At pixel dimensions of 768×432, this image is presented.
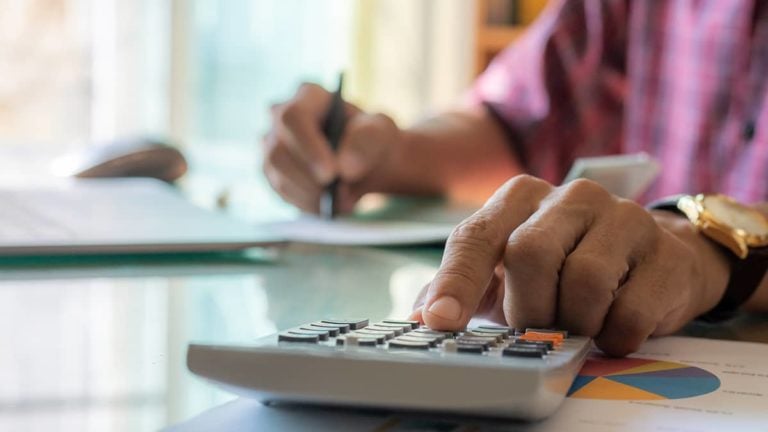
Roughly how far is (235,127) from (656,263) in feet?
7.14

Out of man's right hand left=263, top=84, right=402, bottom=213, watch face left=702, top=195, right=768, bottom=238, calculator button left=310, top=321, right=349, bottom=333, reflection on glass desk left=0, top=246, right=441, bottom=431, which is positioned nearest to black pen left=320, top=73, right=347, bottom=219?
man's right hand left=263, top=84, right=402, bottom=213

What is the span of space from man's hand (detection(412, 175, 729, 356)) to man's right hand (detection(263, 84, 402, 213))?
635mm

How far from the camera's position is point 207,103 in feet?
8.36

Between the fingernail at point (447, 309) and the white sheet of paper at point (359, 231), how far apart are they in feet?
1.55

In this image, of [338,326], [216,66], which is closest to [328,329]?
[338,326]

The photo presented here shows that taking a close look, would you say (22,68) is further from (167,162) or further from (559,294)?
(559,294)

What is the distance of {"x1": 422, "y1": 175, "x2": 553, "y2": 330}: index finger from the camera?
44cm

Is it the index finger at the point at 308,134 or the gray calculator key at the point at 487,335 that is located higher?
the index finger at the point at 308,134

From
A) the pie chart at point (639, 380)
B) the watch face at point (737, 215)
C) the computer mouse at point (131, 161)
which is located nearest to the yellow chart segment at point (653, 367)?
the pie chart at point (639, 380)

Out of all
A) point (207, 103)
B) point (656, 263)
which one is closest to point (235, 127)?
point (207, 103)

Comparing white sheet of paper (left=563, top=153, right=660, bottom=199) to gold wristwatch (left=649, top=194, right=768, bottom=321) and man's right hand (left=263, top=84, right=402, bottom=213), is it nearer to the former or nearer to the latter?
gold wristwatch (left=649, top=194, right=768, bottom=321)

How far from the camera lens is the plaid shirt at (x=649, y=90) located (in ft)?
3.92

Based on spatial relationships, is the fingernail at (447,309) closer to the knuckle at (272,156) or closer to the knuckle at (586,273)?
the knuckle at (586,273)

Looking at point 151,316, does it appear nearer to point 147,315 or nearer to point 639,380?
point 147,315
